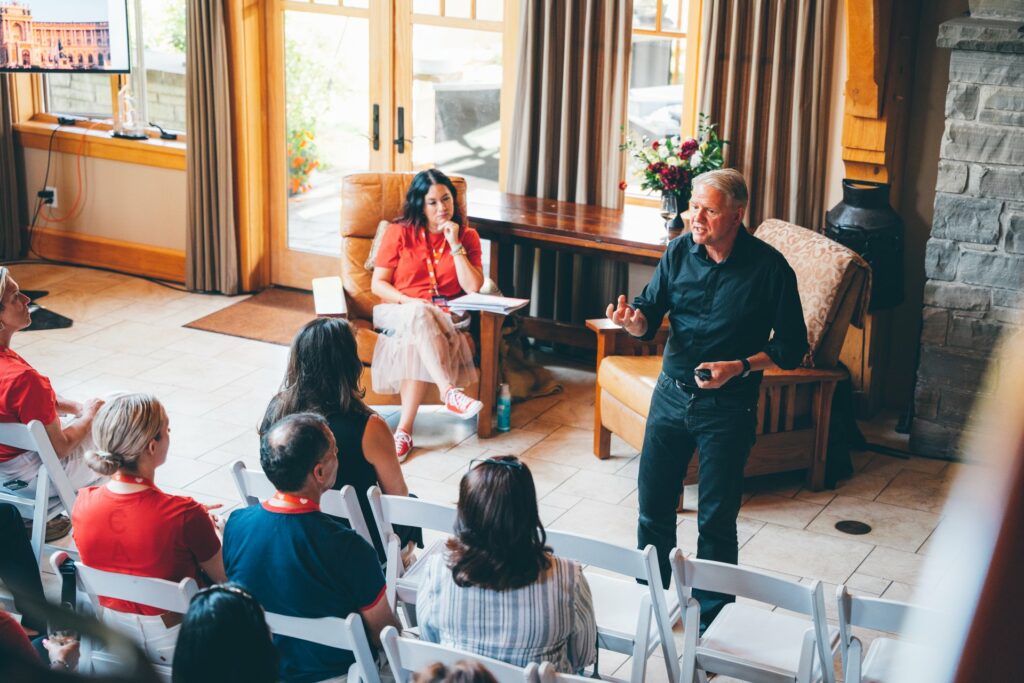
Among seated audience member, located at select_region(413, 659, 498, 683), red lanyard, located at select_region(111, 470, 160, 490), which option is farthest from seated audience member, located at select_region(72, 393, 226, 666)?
seated audience member, located at select_region(413, 659, 498, 683)

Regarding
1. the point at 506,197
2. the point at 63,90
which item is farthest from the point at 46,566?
the point at 63,90

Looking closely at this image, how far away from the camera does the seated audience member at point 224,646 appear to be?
1.25 meters

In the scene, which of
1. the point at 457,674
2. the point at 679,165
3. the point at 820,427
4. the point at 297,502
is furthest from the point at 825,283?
the point at 457,674

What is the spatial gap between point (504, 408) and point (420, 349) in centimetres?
50

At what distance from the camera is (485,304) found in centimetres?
469

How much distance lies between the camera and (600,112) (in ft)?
18.5

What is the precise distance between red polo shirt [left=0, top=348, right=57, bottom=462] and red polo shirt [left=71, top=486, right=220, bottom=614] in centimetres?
84

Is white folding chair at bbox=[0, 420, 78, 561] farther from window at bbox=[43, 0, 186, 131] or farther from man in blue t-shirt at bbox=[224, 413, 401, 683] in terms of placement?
window at bbox=[43, 0, 186, 131]

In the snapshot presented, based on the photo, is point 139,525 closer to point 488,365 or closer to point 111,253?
point 488,365

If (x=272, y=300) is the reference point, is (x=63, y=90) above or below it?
above

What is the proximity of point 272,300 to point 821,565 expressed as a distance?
12.8 ft

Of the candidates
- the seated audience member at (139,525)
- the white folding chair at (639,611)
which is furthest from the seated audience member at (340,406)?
the white folding chair at (639,611)

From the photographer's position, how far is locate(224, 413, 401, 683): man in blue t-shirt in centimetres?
224

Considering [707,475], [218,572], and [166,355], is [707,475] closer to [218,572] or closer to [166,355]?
[218,572]
